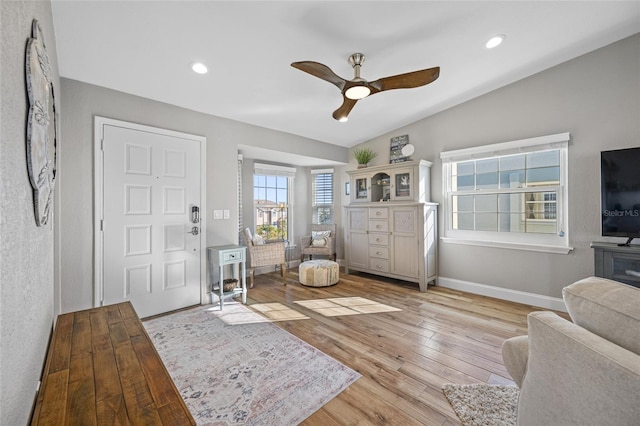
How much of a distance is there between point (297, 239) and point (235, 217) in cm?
206

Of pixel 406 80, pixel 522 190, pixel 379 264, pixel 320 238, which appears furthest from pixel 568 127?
pixel 320 238

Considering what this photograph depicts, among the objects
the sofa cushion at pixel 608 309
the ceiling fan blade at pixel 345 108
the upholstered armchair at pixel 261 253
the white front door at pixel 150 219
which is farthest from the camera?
the upholstered armchair at pixel 261 253

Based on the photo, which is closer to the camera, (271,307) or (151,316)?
(151,316)

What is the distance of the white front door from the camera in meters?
2.76

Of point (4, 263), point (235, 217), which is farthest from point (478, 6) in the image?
point (235, 217)

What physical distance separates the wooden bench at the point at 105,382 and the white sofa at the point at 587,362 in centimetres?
125

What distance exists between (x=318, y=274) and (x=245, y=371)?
7.12ft

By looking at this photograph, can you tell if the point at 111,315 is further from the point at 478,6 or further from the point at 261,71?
the point at 478,6

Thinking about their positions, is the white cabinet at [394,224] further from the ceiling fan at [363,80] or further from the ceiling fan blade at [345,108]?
the ceiling fan at [363,80]

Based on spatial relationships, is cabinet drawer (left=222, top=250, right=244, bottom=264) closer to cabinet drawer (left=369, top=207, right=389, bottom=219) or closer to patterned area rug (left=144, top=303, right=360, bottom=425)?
patterned area rug (left=144, top=303, right=360, bottom=425)

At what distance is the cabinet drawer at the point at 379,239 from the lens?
428 centimetres

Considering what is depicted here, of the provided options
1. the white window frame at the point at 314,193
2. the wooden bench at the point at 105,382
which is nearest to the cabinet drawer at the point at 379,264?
the white window frame at the point at 314,193

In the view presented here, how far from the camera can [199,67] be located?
2525mm

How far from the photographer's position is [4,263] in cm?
64
